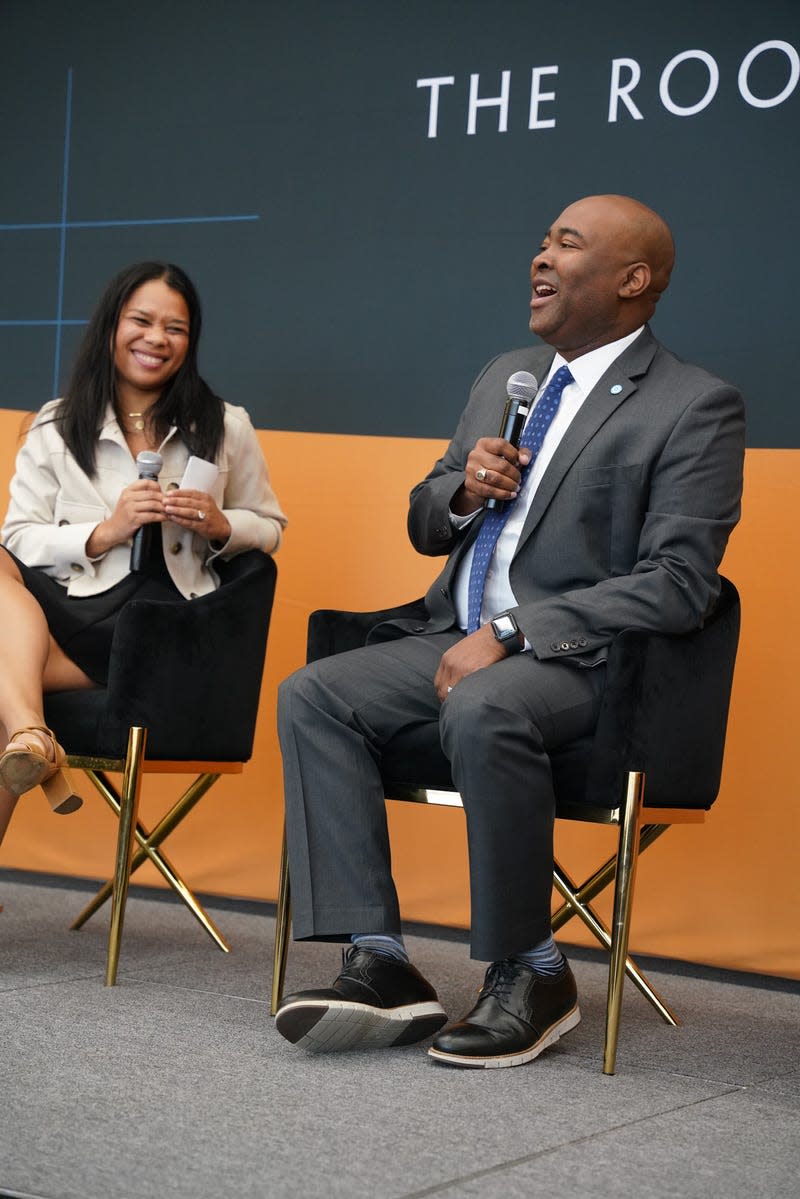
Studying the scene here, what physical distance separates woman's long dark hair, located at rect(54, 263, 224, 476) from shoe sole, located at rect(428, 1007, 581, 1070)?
156 cm

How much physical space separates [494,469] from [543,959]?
0.86 m

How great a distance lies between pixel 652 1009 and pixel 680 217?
184cm

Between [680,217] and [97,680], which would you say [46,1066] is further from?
[680,217]

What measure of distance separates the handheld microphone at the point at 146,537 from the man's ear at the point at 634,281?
107cm

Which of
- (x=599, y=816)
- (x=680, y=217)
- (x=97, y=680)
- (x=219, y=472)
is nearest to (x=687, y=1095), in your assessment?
(x=599, y=816)

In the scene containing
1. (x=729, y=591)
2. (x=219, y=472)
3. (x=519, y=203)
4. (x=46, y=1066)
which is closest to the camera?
(x=46, y=1066)

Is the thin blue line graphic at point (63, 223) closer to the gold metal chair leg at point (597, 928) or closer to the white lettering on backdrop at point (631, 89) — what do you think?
the white lettering on backdrop at point (631, 89)

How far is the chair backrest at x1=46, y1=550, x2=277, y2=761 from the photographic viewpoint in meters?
2.98

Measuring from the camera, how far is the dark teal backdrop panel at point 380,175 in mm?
3508

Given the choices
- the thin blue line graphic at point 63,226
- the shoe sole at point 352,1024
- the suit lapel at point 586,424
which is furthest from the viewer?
the thin blue line graphic at point 63,226

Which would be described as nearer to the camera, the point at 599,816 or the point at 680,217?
the point at 599,816

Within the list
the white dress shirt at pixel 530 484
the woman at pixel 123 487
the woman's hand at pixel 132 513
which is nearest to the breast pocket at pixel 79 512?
the woman at pixel 123 487

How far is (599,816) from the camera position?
8.22 ft

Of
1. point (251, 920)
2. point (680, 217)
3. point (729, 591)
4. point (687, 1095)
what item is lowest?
point (251, 920)
